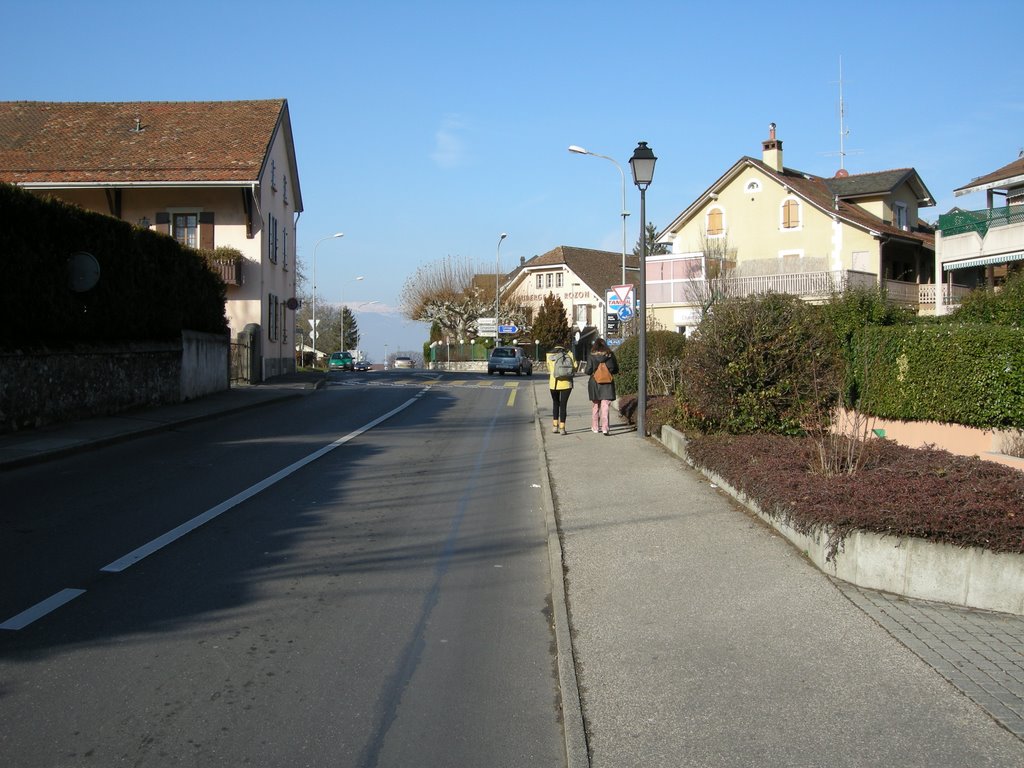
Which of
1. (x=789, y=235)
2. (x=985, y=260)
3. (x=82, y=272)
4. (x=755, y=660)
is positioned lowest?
(x=755, y=660)

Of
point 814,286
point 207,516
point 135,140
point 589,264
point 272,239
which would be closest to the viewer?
point 207,516

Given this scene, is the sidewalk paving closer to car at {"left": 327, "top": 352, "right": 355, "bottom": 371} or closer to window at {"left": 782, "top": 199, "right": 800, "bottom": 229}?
window at {"left": 782, "top": 199, "right": 800, "bottom": 229}

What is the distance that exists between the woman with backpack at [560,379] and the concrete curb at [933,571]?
988 centimetres

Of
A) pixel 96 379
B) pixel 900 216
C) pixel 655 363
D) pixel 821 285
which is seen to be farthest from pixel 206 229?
pixel 900 216

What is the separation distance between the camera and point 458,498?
10.5 meters

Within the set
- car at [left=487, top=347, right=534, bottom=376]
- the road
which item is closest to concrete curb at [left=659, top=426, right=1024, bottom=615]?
the road

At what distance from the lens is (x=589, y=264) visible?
7919 cm

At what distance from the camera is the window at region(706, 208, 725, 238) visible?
1828 inches

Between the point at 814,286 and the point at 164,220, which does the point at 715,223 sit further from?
the point at 164,220

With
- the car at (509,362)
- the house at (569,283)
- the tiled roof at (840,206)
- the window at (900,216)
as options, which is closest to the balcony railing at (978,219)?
the tiled roof at (840,206)

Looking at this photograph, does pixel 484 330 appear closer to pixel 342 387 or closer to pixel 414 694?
pixel 342 387

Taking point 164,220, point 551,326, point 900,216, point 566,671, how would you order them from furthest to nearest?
point 551,326 < point 900,216 < point 164,220 < point 566,671

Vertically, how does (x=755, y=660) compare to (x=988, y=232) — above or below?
below

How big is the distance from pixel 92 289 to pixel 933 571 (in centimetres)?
1591
